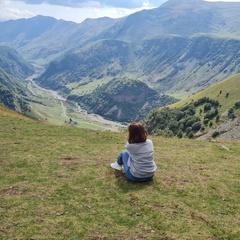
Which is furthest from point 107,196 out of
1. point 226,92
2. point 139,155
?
point 226,92

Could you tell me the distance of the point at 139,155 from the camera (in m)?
19.9

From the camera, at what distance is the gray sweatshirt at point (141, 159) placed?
1979cm

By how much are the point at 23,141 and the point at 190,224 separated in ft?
70.6

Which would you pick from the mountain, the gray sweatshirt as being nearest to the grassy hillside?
the gray sweatshirt

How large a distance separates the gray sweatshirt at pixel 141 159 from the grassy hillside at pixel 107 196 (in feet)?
2.88

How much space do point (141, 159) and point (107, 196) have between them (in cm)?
333

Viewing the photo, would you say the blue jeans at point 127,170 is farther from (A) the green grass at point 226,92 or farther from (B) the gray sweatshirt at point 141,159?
(A) the green grass at point 226,92

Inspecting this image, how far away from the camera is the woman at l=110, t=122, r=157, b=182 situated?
19.8 metres

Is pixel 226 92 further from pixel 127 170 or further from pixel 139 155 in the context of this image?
pixel 139 155

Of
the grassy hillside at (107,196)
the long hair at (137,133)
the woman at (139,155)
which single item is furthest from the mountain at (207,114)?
the long hair at (137,133)

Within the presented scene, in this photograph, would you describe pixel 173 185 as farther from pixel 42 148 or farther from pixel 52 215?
pixel 42 148

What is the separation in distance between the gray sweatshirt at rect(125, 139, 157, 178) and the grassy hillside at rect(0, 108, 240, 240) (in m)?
0.88

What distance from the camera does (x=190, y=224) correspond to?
15.2m

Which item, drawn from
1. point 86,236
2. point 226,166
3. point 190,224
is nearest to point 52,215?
point 86,236
